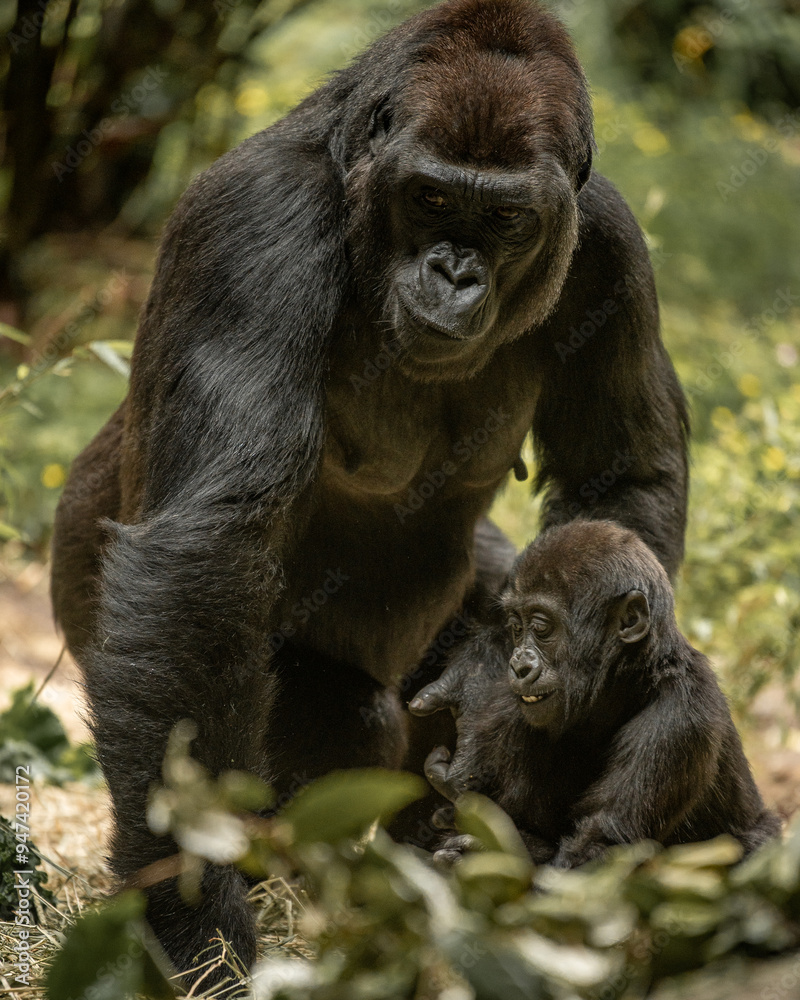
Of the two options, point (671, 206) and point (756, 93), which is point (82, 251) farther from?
point (756, 93)

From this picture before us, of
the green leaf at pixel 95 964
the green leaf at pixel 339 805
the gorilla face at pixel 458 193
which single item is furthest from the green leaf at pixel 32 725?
the green leaf at pixel 339 805

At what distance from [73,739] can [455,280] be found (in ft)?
11.6

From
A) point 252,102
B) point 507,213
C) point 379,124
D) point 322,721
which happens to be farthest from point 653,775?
point 252,102

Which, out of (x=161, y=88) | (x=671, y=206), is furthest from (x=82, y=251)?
(x=671, y=206)

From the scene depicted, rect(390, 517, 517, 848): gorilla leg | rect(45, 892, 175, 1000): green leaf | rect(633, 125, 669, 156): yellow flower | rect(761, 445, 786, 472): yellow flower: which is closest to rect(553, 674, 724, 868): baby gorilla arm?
rect(390, 517, 517, 848): gorilla leg

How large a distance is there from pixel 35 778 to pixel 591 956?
3.50 m

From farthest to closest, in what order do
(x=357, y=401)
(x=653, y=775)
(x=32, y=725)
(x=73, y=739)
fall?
(x=73, y=739), (x=32, y=725), (x=357, y=401), (x=653, y=775)

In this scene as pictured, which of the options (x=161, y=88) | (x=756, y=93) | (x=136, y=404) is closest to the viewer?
(x=136, y=404)

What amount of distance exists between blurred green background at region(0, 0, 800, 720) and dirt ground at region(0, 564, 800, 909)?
322mm

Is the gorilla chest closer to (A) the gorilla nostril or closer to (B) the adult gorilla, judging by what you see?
(B) the adult gorilla

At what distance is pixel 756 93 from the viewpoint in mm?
12695

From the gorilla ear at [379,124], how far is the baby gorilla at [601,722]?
116cm

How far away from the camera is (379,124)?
10.1 ft

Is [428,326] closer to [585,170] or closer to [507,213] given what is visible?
[507,213]
